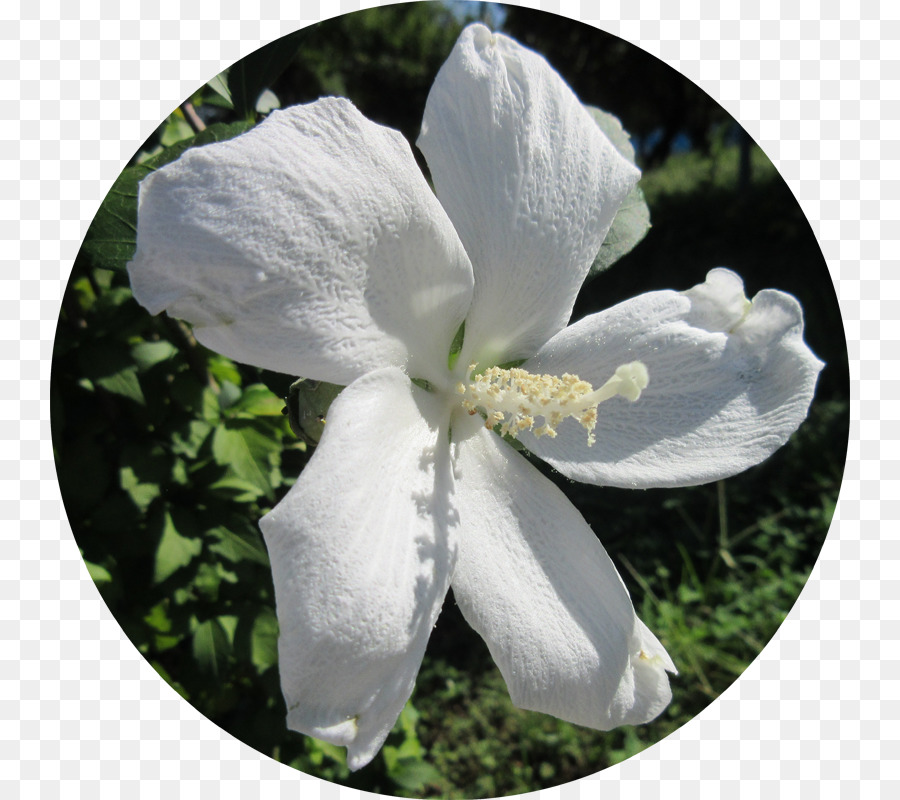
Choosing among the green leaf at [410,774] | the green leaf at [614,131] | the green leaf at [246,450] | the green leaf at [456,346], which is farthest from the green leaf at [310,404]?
the green leaf at [410,774]

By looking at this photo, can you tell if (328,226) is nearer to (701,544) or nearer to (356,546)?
(356,546)

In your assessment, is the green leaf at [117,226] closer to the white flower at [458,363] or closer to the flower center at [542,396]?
the white flower at [458,363]

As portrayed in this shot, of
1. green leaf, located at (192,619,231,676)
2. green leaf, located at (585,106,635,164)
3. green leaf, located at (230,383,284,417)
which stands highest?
green leaf, located at (585,106,635,164)

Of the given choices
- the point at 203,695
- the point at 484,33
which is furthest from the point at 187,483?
the point at 484,33

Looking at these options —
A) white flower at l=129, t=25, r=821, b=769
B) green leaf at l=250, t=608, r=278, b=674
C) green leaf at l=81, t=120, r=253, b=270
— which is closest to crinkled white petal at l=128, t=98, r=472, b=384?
white flower at l=129, t=25, r=821, b=769

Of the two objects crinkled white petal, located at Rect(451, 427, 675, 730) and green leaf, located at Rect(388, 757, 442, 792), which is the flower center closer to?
crinkled white petal, located at Rect(451, 427, 675, 730)

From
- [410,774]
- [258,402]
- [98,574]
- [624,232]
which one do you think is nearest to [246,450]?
[258,402]
